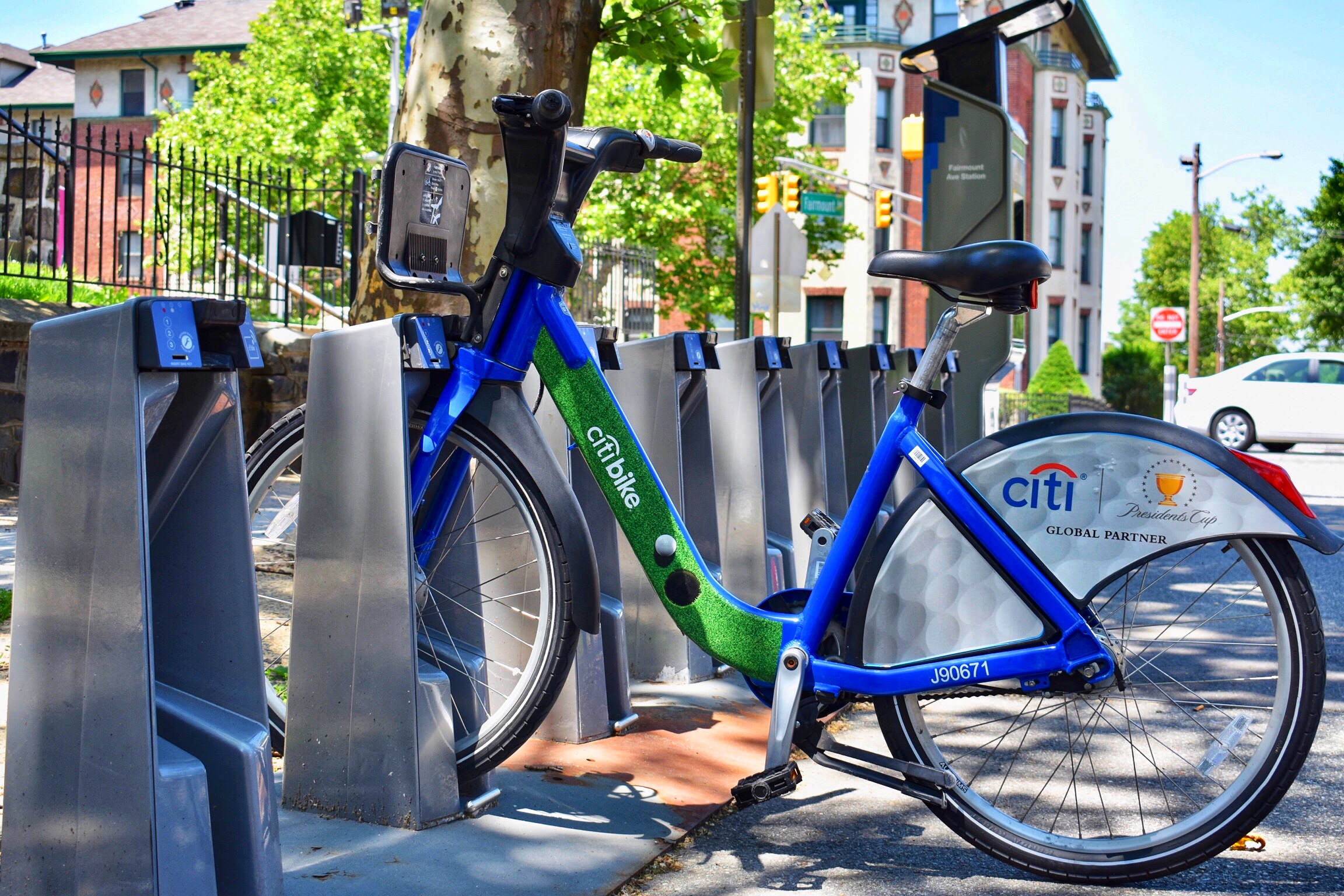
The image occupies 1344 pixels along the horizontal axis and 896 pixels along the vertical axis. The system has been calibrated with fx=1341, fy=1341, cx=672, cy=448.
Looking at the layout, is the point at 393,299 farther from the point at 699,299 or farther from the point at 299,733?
the point at 699,299

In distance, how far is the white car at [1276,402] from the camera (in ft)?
71.2

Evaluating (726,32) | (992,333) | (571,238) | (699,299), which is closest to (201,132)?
(699,299)

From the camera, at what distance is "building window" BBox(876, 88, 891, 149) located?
42.6 m

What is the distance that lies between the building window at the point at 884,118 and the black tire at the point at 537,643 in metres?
41.2

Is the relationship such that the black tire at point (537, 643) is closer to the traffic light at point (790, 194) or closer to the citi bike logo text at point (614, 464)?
the citi bike logo text at point (614, 464)

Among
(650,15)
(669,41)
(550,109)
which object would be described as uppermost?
(650,15)

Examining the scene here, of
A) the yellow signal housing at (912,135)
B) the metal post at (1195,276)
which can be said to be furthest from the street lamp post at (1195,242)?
the yellow signal housing at (912,135)

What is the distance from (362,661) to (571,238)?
1.05m

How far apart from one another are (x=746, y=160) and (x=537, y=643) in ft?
34.9

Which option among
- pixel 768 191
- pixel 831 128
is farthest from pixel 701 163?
pixel 831 128

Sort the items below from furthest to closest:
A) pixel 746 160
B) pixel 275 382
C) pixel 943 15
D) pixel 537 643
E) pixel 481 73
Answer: pixel 943 15, pixel 746 160, pixel 275 382, pixel 481 73, pixel 537 643

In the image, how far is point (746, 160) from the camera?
1310 centimetres

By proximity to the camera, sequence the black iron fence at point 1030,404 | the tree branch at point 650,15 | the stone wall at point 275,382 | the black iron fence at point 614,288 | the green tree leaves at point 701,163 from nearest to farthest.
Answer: the tree branch at point 650,15
the stone wall at point 275,382
the black iron fence at point 614,288
the green tree leaves at point 701,163
the black iron fence at point 1030,404

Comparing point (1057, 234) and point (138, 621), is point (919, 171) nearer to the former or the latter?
point (1057, 234)
